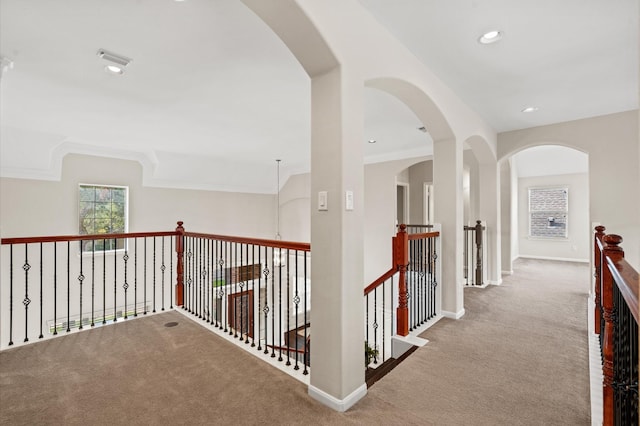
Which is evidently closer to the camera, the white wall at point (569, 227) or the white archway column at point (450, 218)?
the white archway column at point (450, 218)

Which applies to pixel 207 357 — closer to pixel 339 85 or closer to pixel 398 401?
pixel 398 401

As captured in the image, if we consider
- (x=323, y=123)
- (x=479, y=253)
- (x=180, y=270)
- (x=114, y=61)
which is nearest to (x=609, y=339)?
(x=323, y=123)

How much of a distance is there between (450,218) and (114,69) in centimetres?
384

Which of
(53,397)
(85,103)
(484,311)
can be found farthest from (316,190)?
(85,103)

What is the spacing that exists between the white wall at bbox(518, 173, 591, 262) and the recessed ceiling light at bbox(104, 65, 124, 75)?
396 inches

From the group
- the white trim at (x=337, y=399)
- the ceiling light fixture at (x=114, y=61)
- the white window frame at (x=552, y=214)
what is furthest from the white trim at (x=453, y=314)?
the white window frame at (x=552, y=214)

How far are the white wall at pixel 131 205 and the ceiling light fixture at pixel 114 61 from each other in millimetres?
3972

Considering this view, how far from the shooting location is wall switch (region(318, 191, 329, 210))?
197 cm

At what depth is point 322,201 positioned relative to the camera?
198 cm

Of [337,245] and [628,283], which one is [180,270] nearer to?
[337,245]

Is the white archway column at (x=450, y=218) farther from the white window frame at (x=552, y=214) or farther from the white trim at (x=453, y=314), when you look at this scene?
the white window frame at (x=552, y=214)

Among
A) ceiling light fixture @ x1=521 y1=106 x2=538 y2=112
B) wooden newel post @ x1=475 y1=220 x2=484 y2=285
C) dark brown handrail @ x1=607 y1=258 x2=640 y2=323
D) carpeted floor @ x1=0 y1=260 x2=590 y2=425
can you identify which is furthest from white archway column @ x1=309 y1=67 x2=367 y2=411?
wooden newel post @ x1=475 y1=220 x2=484 y2=285

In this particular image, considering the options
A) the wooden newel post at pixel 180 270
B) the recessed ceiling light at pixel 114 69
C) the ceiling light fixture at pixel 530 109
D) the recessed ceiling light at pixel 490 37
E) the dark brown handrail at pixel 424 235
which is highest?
the recessed ceiling light at pixel 490 37

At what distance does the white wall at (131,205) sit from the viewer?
5.31 metres
